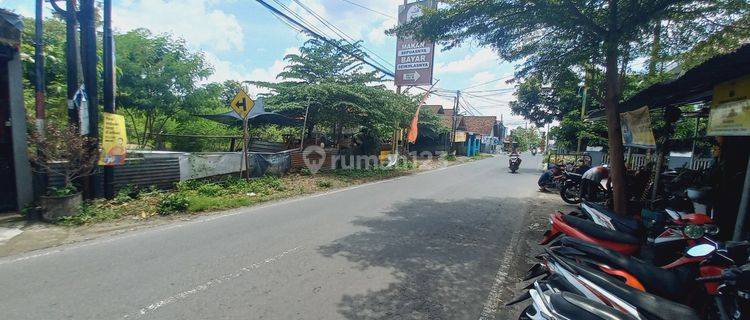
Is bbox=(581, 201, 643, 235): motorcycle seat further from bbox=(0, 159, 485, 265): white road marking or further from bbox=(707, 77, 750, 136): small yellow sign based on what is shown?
bbox=(0, 159, 485, 265): white road marking

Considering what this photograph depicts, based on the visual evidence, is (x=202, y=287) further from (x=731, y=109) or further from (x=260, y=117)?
(x=260, y=117)

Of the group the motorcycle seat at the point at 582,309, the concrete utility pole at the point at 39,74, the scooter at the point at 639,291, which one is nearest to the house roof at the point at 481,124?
the concrete utility pole at the point at 39,74

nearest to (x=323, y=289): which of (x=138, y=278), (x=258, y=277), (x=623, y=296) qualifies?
(x=258, y=277)

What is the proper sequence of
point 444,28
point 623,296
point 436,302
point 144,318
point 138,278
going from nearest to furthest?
point 623,296
point 144,318
point 436,302
point 138,278
point 444,28

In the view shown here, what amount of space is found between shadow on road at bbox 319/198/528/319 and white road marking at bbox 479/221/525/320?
6 centimetres

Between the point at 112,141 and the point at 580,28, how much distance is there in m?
9.11

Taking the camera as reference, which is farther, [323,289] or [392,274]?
[392,274]

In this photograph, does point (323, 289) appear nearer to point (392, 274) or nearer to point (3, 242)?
point (392, 274)

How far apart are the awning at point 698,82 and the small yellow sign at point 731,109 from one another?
0.42 feet

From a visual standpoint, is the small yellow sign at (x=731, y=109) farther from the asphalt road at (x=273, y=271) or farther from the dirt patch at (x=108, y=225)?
the dirt patch at (x=108, y=225)

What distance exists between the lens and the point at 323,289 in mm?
3656

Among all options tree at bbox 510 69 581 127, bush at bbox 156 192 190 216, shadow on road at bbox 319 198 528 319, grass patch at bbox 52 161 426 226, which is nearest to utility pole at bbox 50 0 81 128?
grass patch at bbox 52 161 426 226

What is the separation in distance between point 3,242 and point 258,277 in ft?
13.7

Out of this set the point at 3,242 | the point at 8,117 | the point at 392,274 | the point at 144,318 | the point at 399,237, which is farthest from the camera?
the point at 8,117
